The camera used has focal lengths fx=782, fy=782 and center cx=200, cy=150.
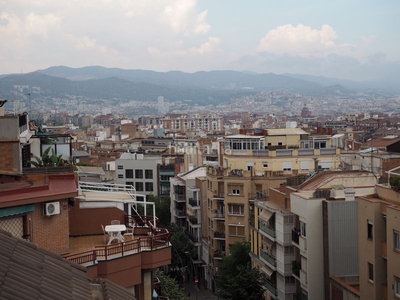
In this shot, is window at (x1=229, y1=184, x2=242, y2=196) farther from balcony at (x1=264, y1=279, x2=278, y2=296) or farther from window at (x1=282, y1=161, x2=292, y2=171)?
balcony at (x1=264, y1=279, x2=278, y2=296)

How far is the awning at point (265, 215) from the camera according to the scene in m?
28.0

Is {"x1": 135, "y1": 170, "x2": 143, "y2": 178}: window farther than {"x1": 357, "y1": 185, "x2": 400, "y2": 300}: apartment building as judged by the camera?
Yes

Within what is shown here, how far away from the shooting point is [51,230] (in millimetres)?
11898

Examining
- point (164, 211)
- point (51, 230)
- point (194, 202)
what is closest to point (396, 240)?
point (51, 230)

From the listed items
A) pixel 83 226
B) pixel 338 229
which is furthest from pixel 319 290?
pixel 83 226

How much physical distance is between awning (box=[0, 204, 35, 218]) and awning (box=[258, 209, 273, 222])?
56.5 feet

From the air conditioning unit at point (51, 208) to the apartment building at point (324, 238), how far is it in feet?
35.6

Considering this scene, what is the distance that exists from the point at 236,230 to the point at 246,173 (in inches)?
121

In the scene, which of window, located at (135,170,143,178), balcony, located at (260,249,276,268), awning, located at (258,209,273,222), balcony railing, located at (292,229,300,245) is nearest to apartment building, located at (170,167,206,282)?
window, located at (135,170,143,178)

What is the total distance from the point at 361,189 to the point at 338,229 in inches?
105

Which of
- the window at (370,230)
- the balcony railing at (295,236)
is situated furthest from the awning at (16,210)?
the balcony railing at (295,236)

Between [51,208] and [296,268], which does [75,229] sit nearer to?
[51,208]

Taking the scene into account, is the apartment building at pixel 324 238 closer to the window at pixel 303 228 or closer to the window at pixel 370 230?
the window at pixel 303 228

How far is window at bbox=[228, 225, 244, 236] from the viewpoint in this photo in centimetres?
4097
